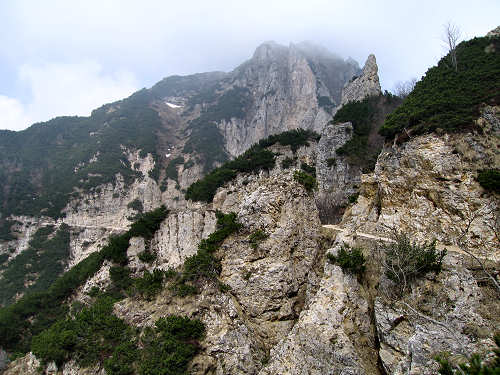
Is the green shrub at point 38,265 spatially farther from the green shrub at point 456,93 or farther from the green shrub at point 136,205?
the green shrub at point 456,93

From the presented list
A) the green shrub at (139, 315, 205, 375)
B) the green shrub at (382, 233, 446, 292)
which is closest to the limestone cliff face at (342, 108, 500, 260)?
the green shrub at (382, 233, 446, 292)

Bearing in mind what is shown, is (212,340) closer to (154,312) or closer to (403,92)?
(154,312)

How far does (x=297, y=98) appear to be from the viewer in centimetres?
11600

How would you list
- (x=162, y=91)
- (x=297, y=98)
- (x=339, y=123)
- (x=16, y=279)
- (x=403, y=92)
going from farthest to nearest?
(x=162, y=91) < (x=297, y=98) < (x=16, y=279) < (x=403, y=92) < (x=339, y=123)

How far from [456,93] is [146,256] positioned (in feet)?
111

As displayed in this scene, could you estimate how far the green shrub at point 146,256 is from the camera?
106 ft

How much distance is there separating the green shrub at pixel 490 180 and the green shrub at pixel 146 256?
31.3 m

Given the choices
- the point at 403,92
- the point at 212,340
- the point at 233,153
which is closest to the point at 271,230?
the point at 212,340

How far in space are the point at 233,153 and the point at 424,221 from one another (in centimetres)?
10524

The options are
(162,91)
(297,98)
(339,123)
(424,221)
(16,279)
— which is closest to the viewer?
(424,221)

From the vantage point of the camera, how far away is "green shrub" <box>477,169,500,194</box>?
1291 cm

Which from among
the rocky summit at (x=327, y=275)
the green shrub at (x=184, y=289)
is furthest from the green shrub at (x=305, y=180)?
the green shrub at (x=184, y=289)

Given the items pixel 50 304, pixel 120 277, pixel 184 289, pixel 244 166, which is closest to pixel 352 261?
pixel 184 289

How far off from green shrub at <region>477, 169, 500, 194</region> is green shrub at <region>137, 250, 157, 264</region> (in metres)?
31.3
